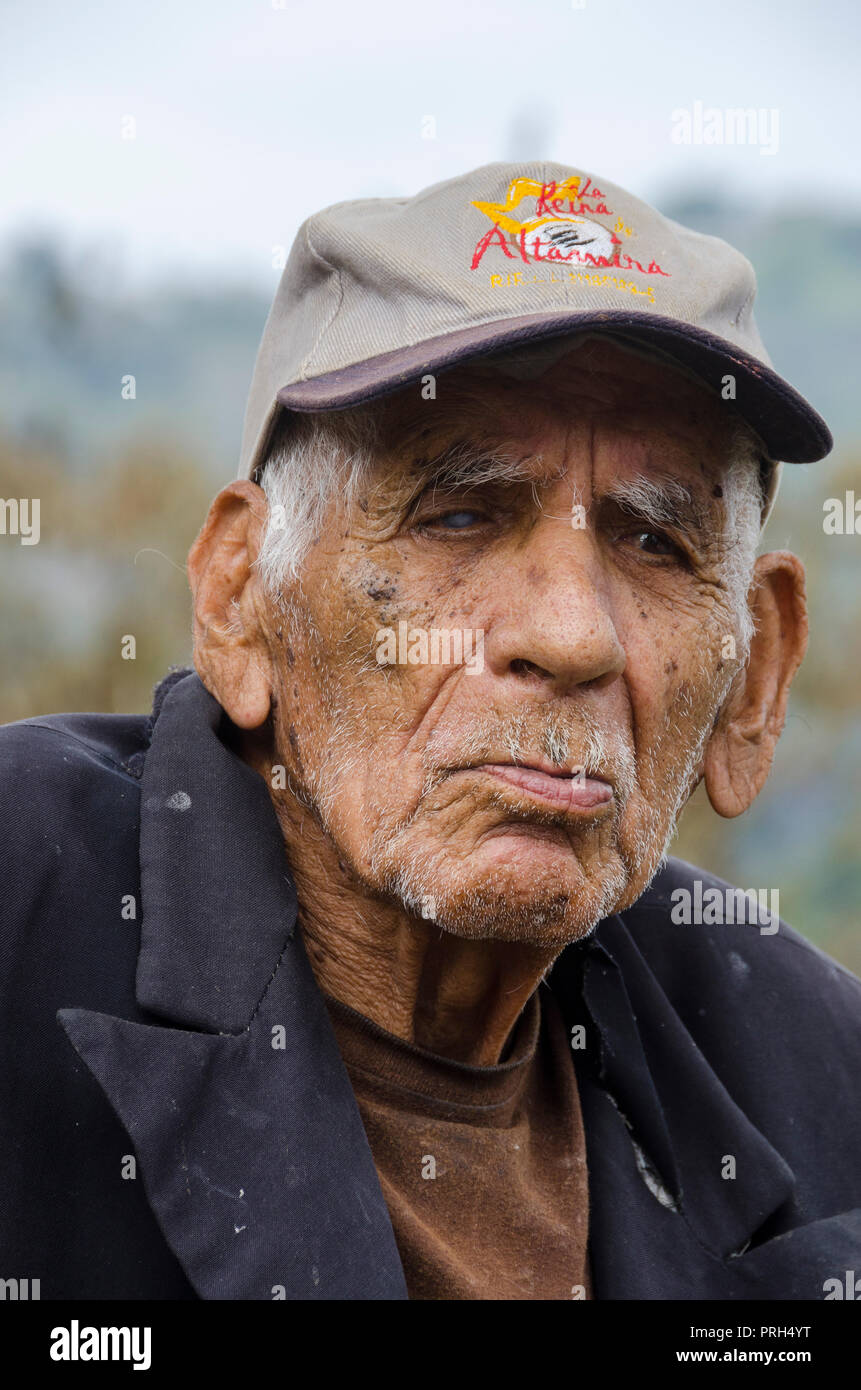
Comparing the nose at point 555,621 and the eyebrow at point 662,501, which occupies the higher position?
the eyebrow at point 662,501

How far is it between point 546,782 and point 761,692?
33.5 inches

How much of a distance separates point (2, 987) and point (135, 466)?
7785 mm

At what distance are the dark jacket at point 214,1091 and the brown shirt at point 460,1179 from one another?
0.14 m

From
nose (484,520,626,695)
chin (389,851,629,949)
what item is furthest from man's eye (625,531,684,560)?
chin (389,851,629,949)

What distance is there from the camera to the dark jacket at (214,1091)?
2002mm

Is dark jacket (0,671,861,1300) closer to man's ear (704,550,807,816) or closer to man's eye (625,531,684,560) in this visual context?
man's ear (704,550,807,816)

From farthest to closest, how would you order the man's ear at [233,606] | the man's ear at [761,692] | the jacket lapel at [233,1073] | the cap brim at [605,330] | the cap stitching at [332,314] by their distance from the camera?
the man's ear at [761,692] → the man's ear at [233,606] → the cap stitching at [332,314] → the cap brim at [605,330] → the jacket lapel at [233,1073]

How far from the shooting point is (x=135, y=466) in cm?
942

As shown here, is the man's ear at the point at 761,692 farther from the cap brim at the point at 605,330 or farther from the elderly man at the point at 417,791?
the cap brim at the point at 605,330

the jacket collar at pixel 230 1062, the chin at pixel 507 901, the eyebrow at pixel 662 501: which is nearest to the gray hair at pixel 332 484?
the eyebrow at pixel 662 501

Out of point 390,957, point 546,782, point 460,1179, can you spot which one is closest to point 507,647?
point 546,782

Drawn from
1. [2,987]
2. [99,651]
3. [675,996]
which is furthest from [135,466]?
[2,987]

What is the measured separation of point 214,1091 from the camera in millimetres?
2084
